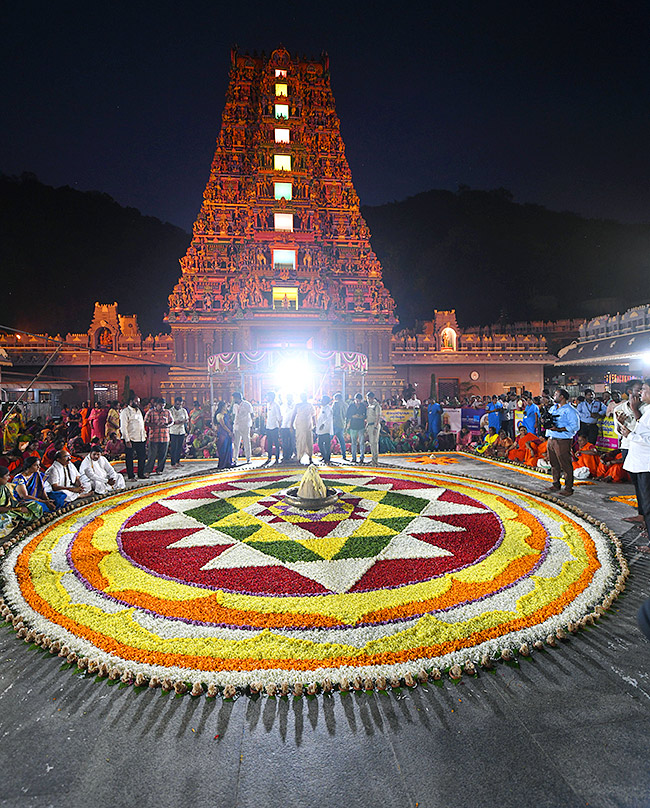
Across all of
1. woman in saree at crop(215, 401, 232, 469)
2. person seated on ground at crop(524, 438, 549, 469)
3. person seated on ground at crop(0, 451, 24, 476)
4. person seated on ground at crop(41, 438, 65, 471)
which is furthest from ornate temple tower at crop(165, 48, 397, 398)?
person seated on ground at crop(0, 451, 24, 476)

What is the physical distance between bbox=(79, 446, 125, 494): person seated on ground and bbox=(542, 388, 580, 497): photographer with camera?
7.68 metres

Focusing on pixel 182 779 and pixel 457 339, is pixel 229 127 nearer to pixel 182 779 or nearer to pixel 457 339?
pixel 457 339

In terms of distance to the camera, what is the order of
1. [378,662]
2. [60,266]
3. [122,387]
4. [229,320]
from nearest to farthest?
[378,662] → [229,320] → [122,387] → [60,266]

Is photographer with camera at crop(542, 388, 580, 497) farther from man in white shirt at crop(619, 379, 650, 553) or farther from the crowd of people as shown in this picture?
man in white shirt at crop(619, 379, 650, 553)

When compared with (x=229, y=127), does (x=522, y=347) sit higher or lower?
lower

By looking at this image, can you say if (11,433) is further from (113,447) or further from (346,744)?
(346,744)

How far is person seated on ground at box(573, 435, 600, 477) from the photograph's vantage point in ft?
27.6

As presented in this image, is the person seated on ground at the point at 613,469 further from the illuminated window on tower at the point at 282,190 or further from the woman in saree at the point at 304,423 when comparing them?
the illuminated window on tower at the point at 282,190

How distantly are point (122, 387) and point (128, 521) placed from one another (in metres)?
20.9

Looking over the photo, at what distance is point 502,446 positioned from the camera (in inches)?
435

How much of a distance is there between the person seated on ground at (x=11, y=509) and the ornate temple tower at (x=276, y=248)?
653 inches

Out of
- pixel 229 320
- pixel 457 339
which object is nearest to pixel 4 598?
pixel 229 320

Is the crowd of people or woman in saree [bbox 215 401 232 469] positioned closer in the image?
Result: the crowd of people

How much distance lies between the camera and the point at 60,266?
52156mm
